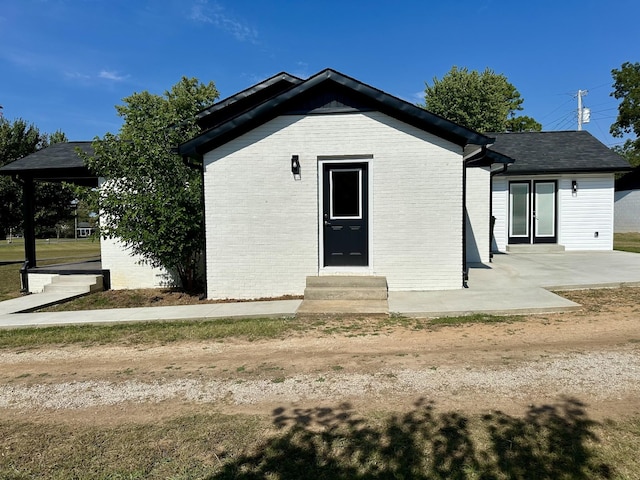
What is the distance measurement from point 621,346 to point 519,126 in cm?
4319

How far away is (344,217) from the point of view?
875cm

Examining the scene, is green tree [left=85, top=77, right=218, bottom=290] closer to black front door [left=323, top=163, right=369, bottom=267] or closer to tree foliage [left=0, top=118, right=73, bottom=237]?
black front door [left=323, top=163, right=369, bottom=267]

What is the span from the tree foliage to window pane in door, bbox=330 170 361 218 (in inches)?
965

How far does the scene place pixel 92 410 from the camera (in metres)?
3.70

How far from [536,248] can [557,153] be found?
3.83 metres

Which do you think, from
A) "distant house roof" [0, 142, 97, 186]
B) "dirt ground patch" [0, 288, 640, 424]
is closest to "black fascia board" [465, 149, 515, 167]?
"dirt ground patch" [0, 288, 640, 424]

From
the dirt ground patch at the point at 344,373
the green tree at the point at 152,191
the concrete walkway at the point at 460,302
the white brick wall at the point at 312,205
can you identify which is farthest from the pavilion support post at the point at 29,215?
the dirt ground patch at the point at 344,373

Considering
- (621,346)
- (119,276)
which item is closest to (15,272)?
(119,276)

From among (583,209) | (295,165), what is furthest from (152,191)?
(583,209)

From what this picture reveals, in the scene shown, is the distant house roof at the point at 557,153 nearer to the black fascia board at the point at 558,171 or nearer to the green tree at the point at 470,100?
the black fascia board at the point at 558,171

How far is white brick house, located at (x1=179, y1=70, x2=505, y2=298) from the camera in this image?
838cm

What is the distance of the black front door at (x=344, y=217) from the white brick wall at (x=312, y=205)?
23 centimetres

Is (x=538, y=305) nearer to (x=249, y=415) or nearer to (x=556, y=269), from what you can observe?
(x=556, y=269)

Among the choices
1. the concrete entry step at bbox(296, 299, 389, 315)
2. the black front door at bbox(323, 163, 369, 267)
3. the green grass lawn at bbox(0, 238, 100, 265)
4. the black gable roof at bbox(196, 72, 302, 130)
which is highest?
the black gable roof at bbox(196, 72, 302, 130)
